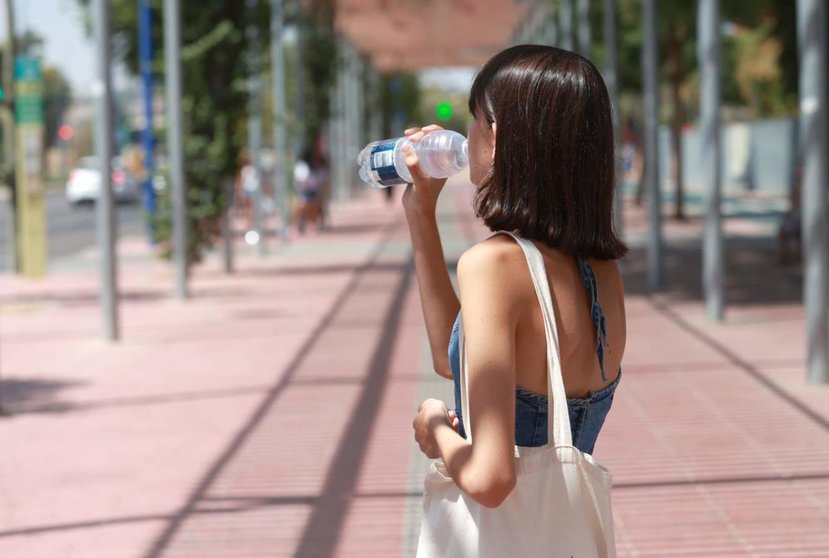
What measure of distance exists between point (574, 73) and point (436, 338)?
0.56 meters

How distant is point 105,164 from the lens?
13062 millimetres

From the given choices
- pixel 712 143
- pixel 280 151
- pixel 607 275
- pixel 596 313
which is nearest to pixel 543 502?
pixel 596 313

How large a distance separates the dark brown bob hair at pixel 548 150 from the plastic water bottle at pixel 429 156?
0.43 feet

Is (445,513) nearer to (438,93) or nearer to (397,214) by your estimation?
(397,214)

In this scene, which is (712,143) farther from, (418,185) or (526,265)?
(526,265)

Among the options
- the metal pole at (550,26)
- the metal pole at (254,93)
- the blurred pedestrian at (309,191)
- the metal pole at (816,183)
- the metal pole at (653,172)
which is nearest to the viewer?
the metal pole at (816,183)

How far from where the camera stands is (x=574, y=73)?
257cm

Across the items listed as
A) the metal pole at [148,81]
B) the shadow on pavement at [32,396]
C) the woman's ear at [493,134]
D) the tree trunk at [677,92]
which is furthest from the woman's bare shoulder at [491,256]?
the tree trunk at [677,92]

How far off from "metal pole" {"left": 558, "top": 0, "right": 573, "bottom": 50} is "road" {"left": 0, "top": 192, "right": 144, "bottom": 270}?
326 inches

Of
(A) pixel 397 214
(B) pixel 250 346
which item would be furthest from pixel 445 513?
(A) pixel 397 214

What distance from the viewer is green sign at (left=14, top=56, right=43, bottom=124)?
18781 millimetres

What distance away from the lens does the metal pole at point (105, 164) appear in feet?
42.2

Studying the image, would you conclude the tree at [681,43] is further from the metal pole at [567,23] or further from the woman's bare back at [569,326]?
the woman's bare back at [569,326]

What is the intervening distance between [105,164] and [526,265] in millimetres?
10963
